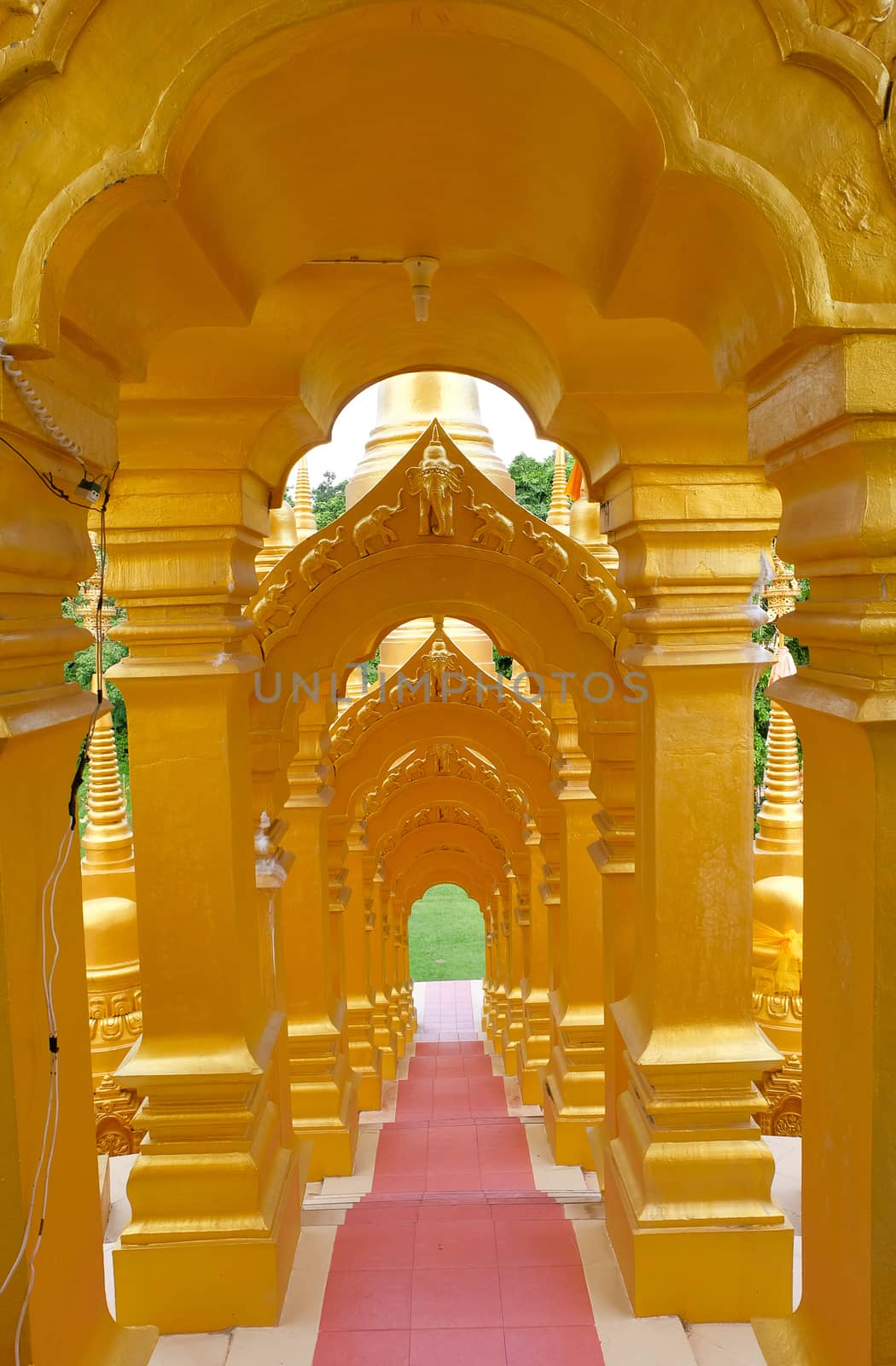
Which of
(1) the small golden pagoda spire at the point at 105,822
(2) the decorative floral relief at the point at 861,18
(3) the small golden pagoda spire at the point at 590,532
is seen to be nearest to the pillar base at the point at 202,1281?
(2) the decorative floral relief at the point at 861,18

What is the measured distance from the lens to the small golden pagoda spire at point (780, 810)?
8.95 m

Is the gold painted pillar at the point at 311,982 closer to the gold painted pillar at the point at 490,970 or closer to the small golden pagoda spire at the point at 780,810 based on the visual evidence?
the small golden pagoda spire at the point at 780,810

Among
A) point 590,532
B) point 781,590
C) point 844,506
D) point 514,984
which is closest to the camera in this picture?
point 844,506

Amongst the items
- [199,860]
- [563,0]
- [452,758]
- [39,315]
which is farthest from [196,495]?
[452,758]

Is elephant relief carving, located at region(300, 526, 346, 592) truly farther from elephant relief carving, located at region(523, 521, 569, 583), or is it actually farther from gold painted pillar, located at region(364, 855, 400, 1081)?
gold painted pillar, located at region(364, 855, 400, 1081)

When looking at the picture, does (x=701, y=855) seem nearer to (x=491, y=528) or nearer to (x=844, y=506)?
(x=844, y=506)

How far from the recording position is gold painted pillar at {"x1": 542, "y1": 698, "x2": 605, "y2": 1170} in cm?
694

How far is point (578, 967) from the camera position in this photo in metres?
7.08

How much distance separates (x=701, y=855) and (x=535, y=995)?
261 inches

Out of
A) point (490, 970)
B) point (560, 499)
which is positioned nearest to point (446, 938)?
point (490, 970)

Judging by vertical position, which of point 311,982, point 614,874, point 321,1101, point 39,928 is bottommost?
point 321,1101

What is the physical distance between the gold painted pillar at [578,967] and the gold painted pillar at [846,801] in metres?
4.50

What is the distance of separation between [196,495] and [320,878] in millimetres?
3673

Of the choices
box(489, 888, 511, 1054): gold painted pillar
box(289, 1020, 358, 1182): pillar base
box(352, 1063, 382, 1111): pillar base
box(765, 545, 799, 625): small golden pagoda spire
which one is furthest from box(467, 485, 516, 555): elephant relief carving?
box(489, 888, 511, 1054): gold painted pillar
